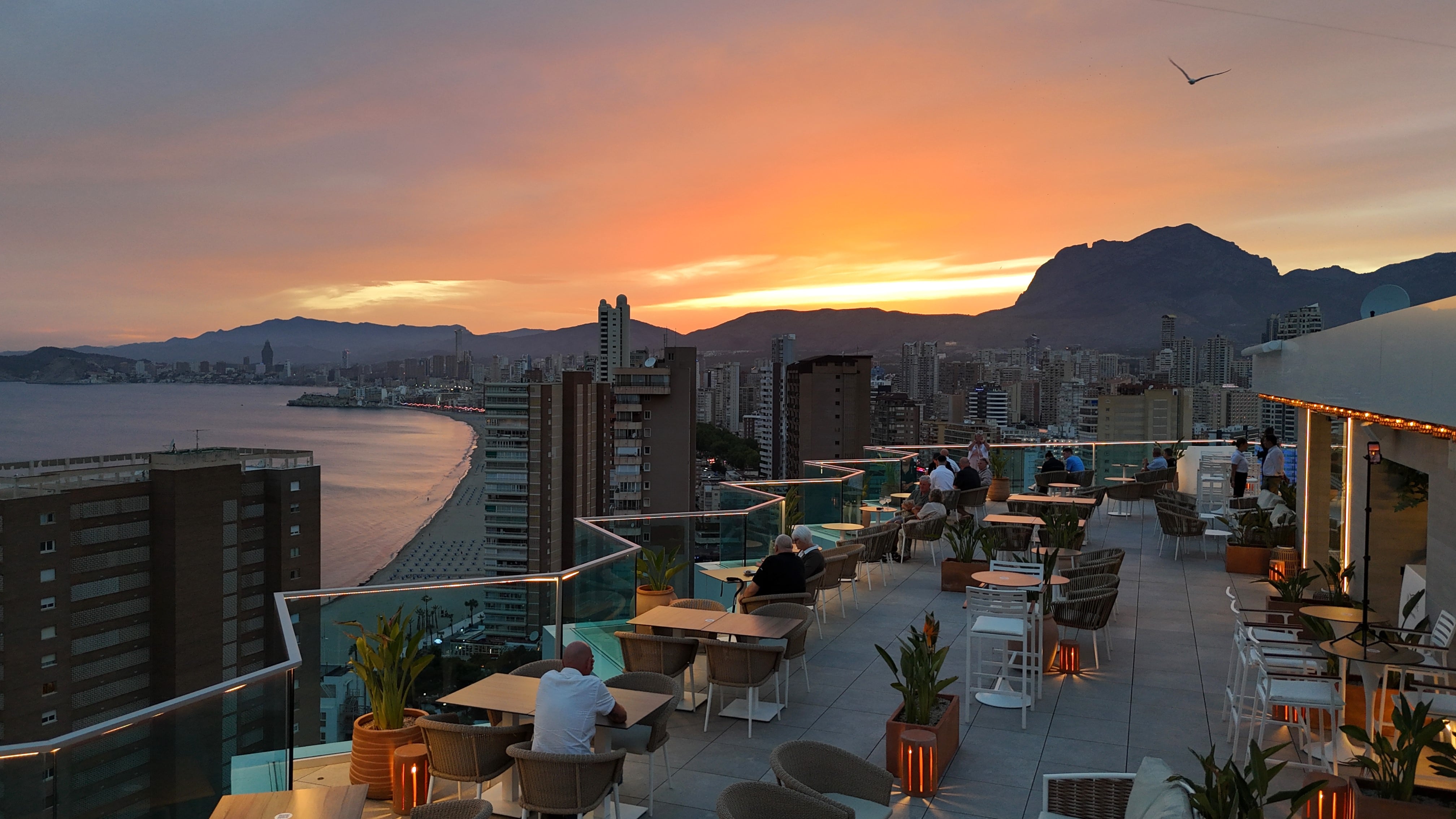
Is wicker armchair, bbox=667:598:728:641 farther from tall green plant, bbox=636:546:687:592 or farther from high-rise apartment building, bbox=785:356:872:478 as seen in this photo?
high-rise apartment building, bbox=785:356:872:478

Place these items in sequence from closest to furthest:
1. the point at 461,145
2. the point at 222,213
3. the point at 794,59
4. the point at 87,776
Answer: the point at 87,776
the point at 794,59
the point at 461,145
the point at 222,213

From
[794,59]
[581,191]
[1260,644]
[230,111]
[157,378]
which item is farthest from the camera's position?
[157,378]

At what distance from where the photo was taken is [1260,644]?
19.0 ft

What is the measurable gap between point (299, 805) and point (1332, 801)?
15.4ft

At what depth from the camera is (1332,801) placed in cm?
417

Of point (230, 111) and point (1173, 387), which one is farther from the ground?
point (230, 111)

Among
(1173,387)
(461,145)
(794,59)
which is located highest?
(461,145)

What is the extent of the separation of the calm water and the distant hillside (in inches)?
133

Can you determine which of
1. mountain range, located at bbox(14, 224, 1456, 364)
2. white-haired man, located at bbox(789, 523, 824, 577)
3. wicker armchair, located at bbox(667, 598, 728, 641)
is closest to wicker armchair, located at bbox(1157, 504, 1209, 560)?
white-haired man, located at bbox(789, 523, 824, 577)

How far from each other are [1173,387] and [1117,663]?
105 ft

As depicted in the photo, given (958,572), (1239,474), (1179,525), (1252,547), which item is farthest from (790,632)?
(1239,474)

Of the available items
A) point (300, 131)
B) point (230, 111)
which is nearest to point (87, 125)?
point (230, 111)

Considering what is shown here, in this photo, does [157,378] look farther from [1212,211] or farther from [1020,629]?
[1020,629]

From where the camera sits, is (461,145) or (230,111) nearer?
(461,145)
